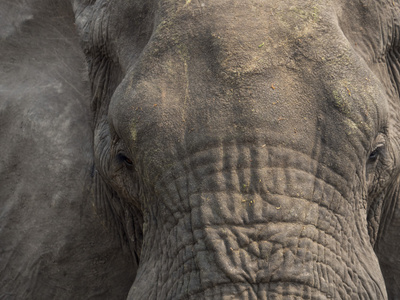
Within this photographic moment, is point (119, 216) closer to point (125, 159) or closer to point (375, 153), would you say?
point (125, 159)

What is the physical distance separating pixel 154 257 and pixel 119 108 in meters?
0.37

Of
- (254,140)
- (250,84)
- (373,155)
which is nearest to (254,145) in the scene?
(254,140)

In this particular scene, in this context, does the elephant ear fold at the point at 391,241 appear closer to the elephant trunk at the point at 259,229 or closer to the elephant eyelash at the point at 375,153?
the elephant eyelash at the point at 375,153

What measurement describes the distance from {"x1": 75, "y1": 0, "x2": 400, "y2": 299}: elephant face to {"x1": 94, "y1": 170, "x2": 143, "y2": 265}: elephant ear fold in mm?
324

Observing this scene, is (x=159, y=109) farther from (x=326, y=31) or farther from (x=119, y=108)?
(x=326, y=31)

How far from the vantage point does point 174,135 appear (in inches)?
69.0

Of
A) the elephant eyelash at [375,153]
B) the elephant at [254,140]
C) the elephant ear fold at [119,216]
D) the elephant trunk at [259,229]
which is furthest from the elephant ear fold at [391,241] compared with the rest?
the elephant ear fold at [119,216]

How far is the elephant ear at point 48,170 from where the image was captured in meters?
2.43

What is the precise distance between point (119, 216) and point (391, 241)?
30.5 inches

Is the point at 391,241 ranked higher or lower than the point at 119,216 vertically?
lower

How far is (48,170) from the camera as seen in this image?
96.1 inches

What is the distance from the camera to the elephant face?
5.51 feet

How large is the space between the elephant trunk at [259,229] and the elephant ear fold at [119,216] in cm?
43

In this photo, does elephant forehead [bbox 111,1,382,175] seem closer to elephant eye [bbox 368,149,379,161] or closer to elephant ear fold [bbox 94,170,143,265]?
elephant eye [bbox 368,149,379,161]
